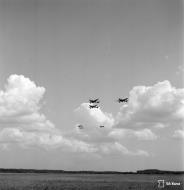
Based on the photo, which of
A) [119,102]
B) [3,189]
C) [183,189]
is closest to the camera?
[119,102]

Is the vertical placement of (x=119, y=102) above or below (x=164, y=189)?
above

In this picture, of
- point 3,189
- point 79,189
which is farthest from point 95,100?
point 3,189

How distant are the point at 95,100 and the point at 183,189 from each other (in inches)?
835

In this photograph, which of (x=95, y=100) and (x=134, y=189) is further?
(x=134, y=189)

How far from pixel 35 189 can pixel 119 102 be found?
756 inches

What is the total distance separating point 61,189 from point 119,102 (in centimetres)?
1785

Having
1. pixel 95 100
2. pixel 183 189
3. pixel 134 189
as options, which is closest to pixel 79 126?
pixel 95 100

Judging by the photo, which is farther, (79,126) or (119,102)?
(79,126)

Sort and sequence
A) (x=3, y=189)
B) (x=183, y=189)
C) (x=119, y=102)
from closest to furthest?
1. (x=119, y=102)
2. (x=3, y=189)
3. (x=183, y=189)

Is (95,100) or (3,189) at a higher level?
(95,100)

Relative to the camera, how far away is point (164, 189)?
56312 millimetres

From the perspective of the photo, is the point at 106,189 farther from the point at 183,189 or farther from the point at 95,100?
the point at 95,100

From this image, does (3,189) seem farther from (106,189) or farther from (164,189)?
(164,189)

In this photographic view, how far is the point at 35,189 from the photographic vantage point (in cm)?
5672
